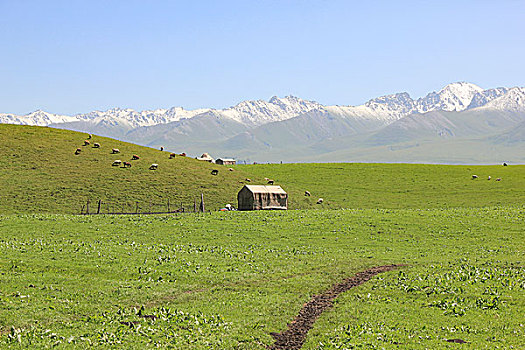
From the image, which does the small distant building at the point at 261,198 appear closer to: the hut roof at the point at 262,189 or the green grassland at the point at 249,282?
the hut roof at the point at 262,189

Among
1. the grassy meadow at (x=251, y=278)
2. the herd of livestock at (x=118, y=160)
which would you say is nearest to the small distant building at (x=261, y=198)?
the grassy meadow at (x=251, y=278)

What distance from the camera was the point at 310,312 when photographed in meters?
24.2

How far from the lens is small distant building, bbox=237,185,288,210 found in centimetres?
7356

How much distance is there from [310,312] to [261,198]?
5020 cm

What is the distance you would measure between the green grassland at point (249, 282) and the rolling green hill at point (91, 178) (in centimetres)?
2726

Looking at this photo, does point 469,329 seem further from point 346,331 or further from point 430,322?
point 346,331

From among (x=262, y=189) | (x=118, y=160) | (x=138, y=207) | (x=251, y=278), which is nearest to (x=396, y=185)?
(x=262, y=189)

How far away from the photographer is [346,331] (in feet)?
68.1

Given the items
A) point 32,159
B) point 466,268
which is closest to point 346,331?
point 466,268

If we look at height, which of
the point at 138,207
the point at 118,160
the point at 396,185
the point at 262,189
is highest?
the point at 118,160

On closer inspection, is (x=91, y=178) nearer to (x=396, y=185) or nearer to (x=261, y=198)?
(x=261, y=198)

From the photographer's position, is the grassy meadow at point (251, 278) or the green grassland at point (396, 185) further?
the green grassland at point (396, 185)

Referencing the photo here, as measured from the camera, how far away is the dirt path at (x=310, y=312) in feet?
66.3

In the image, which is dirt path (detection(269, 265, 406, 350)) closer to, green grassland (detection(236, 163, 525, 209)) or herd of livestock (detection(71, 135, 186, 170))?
green grassland (detection(236, 163, 525, 209))
